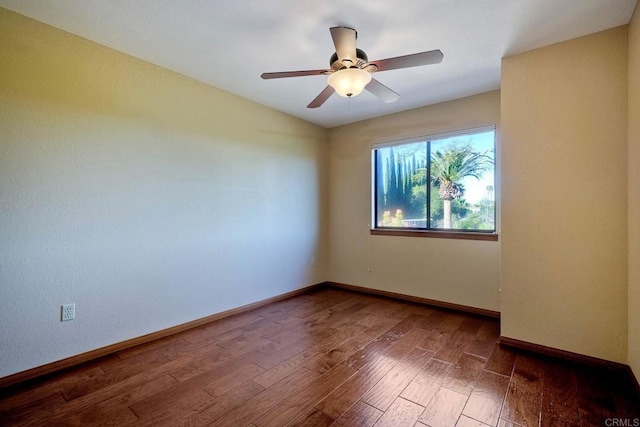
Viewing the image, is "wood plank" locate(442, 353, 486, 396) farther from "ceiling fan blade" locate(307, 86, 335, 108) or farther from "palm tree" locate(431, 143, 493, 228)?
"ceiling fan blade" locate(307, 86, 335, 108)

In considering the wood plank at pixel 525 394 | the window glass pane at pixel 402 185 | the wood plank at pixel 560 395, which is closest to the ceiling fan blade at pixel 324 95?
the window glass pane at pixel 402 185

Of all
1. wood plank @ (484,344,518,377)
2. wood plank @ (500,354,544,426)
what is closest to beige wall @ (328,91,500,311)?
wood plank @ (484,344,518,377)

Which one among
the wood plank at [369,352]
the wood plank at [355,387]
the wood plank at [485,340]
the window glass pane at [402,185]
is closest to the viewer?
the wood plank at [355,387]

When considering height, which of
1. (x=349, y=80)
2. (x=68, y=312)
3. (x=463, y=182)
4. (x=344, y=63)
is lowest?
(x=68, y=312)

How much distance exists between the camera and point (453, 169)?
344cm

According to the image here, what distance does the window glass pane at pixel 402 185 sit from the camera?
12.2 ft

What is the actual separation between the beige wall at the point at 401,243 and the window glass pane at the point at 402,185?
0.56 ft

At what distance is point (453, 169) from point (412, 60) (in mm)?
1952

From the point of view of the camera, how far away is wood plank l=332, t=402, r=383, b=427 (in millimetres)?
1565

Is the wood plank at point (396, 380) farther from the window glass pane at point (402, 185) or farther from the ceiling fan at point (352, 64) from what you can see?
the ceiling fan at point (352, 64)

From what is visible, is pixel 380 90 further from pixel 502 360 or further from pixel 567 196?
pixel 502 360

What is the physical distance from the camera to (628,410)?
5.46 feet

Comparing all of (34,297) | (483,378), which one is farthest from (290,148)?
(483,378)

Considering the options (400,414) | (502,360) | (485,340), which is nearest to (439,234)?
(485,340)
